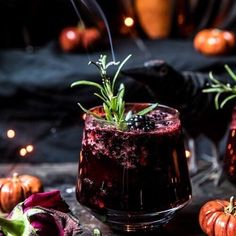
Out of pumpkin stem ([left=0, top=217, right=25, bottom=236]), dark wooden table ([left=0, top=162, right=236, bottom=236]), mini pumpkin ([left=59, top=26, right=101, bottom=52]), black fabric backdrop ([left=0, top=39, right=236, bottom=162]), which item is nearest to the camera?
pumpkin stem ([left=0, top=217, right=25, bottom=236])

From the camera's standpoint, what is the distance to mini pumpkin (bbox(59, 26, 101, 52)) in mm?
2139

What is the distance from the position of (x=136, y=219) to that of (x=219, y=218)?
0.37 ft

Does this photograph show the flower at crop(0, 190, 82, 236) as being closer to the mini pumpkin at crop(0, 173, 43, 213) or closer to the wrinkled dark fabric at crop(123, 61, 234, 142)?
the mini pumpkin at crop(0, 173, 43, 213)

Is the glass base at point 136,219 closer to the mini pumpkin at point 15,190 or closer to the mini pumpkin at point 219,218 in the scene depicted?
the mini pumpkin at point 219,218

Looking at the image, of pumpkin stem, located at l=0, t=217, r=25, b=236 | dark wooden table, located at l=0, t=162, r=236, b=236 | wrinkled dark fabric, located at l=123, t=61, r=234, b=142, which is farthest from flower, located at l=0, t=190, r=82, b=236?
wrinkled dark fabric, located at l=123, t=61, r=234, b=142

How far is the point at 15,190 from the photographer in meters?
0.94

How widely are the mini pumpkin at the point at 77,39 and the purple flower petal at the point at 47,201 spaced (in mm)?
1323

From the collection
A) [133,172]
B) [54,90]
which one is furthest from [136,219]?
[54,90]

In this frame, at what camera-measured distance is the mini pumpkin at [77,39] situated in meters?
2.14

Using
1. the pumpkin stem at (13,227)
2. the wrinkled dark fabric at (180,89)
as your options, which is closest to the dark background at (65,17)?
the wrinkled dark fabric at (180,89)

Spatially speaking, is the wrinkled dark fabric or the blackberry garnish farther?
the wrinkled dark fabric

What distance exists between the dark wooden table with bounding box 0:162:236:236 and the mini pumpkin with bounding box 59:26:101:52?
3.28 feet

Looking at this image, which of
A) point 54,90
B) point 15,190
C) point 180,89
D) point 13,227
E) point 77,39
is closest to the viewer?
point 13,227

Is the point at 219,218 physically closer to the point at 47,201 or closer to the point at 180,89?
the point at 47,201
